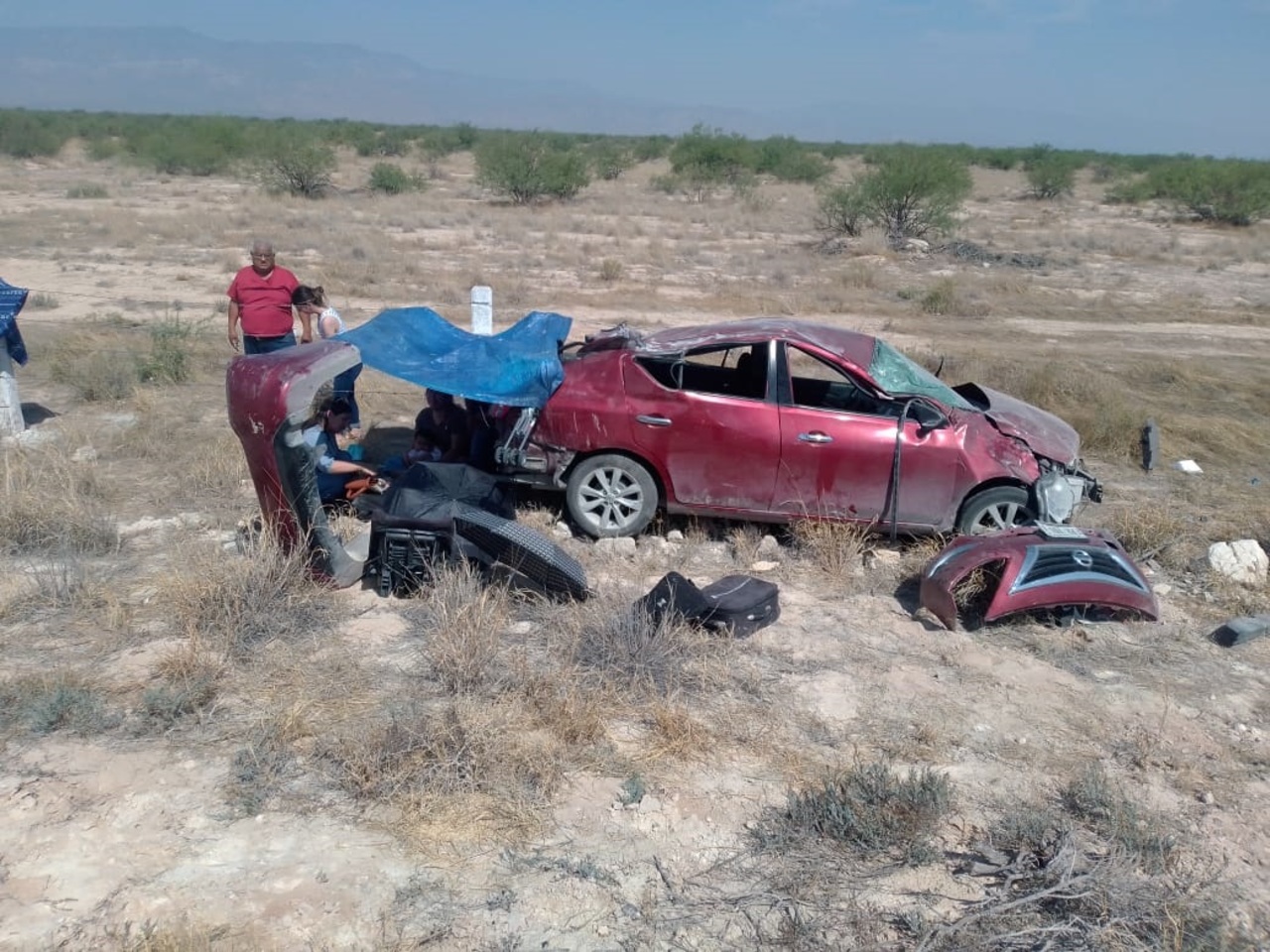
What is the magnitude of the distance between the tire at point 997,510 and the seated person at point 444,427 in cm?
363

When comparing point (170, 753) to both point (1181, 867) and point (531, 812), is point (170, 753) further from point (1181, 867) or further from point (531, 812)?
point (1181, 867)

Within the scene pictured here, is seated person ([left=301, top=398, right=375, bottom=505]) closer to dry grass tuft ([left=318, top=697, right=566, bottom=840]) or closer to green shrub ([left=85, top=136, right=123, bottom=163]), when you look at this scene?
dry grass tuft ([left=318, top=697, right=566, bottom=840])

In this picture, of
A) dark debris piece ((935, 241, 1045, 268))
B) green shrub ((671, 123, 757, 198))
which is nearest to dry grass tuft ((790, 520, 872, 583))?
dark debris piece ((935, 241, 1045, 268))

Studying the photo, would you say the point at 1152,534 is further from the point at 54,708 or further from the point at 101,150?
the point at 101,150

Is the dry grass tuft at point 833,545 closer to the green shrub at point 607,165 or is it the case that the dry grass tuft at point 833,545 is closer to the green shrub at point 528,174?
the green shrub at point 528,174

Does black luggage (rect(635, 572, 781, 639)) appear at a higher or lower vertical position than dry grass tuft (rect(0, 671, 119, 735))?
higher

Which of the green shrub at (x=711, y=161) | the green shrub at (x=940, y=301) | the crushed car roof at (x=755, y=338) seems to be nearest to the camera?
the crushed car roof at (x=755, y=338)

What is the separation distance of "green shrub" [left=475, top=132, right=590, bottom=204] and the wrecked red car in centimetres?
2886

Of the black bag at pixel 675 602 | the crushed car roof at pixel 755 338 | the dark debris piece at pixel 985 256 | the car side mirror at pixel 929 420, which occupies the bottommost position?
the black bag at pixel 675 602

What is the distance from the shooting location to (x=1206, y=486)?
885 centimetres

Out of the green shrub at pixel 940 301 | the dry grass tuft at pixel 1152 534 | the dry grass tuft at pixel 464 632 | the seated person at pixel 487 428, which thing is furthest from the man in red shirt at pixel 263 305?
the green shrub at pixel 940 301

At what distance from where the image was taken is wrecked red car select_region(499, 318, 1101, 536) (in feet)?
22.1

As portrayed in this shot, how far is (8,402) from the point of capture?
895 centimetres

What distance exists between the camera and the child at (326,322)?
8125 mm
